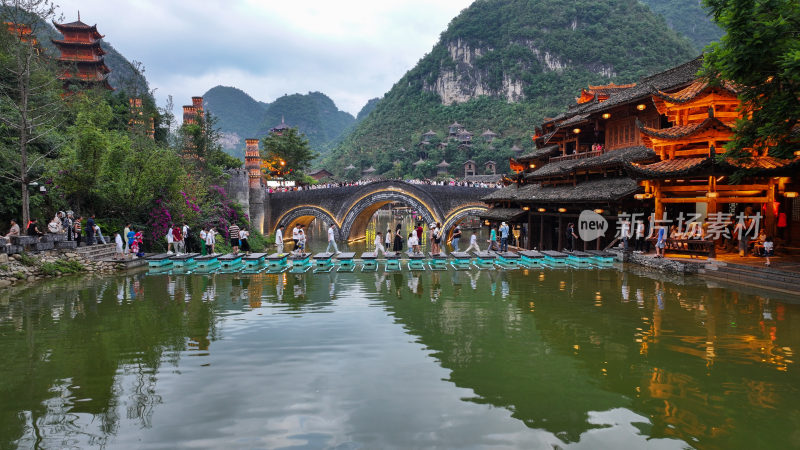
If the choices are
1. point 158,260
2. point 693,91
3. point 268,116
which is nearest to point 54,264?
point 158,260

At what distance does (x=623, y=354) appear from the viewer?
25.0ft

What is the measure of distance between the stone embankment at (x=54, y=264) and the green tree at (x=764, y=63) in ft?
67.2

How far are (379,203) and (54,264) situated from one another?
24.4 m

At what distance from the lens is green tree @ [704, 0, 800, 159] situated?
11.3 meters

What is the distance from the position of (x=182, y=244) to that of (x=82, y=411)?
17.3 meters

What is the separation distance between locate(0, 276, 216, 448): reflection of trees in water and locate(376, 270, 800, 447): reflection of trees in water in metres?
4.38

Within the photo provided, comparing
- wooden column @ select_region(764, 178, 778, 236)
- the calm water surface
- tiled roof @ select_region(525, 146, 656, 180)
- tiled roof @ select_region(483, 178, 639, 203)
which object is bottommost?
the calm water surface

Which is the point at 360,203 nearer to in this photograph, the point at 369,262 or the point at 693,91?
the point at 369,262

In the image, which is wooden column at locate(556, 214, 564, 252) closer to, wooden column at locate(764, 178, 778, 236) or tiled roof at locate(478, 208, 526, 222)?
tiled roof at locate(478, 208, 526, 222)

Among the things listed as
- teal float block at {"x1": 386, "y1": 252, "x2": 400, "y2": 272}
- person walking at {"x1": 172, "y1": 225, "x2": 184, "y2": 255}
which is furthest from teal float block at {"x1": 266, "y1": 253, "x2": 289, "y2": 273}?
person walking at {"x1": 172, "y1": 225, "x2": 184, "y2": 255}

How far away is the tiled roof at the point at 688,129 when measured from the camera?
16.2m

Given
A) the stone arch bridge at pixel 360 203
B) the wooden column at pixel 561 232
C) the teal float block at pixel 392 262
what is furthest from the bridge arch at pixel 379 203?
the teal float block at pixel 392 262

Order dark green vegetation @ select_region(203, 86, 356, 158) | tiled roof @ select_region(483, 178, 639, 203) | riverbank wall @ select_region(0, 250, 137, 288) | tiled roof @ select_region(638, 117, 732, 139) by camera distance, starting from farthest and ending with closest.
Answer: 1. dark green vegetation @ select_region(203, 86, 356, 158)
2. tiled roof @ select_region(483, 178, 639, 203)
3. tiled roof @ select_region(638, 117, 732, 139)
4. riverbank wall @ select_region(0, 250, 137, 288)

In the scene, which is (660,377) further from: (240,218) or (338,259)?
(240,218)
